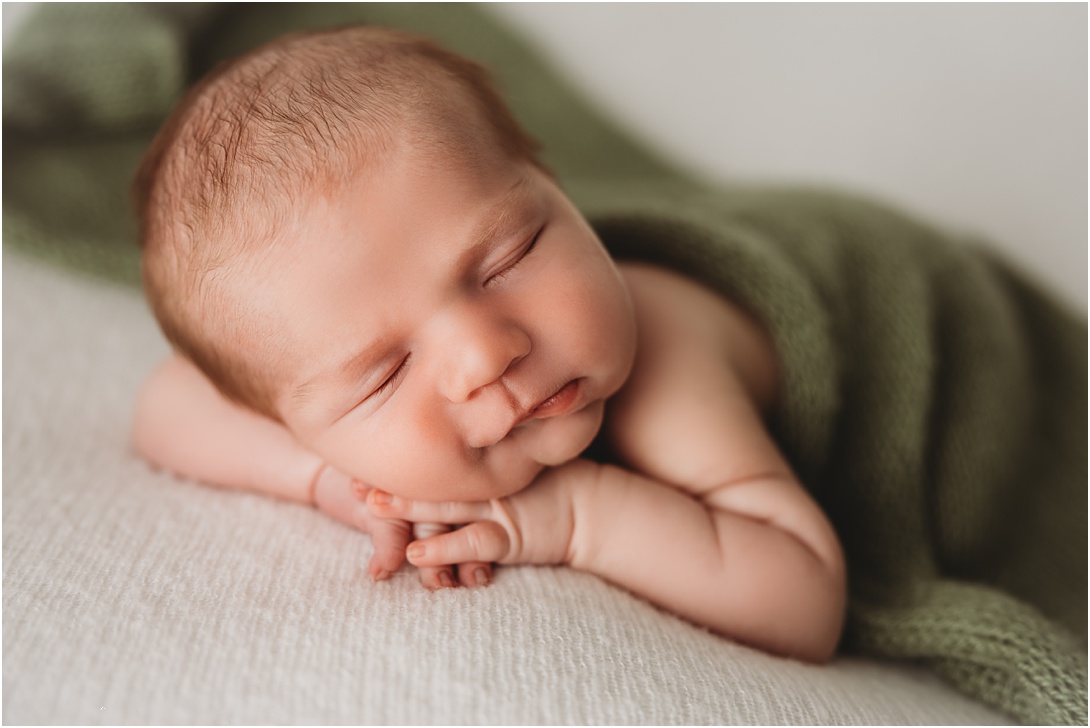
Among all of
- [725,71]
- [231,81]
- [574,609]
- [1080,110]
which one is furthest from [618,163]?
[574,609]

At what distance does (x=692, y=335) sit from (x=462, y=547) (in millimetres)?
356

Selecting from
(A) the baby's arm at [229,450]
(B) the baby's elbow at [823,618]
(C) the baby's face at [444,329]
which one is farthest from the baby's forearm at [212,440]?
(B) the baby's elbow at [823,618]

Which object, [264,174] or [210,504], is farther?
[210,504]

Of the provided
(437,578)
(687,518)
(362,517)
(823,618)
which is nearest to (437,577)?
(437,578)

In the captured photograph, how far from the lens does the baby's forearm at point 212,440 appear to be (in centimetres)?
92

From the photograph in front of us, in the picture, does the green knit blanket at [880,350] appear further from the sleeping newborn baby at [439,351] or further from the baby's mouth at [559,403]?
the baby's mouth at [559,403]

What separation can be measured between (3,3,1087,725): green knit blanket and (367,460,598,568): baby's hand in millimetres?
324

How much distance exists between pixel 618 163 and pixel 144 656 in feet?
3.81

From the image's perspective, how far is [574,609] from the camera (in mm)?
741

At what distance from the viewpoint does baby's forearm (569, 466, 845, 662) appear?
2.74ft

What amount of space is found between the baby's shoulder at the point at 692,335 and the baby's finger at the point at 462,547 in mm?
242

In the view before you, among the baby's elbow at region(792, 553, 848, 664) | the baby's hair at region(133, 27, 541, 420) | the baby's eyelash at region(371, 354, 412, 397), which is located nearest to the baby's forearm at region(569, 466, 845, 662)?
the baby's elbow at region(792, 553, 848, 664)

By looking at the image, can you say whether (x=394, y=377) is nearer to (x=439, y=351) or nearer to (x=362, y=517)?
(x=439, y=351)

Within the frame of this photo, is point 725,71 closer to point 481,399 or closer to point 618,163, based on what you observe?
point 618,163
